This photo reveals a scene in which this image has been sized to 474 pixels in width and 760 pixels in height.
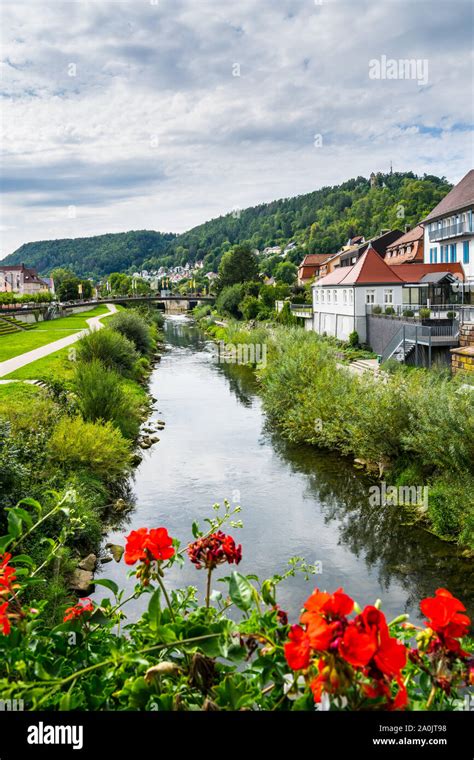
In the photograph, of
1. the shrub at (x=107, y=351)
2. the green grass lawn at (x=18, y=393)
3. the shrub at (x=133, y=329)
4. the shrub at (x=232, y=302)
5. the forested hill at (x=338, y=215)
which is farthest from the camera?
the forested hill at (x=338, y=215)

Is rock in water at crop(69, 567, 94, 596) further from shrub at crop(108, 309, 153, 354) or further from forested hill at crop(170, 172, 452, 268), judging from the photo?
forested hill at crop(170, 172, 452, 268)

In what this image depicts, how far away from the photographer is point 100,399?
1978 centimetres

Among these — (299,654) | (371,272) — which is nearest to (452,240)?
(371,272)

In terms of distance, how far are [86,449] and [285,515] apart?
208 inches

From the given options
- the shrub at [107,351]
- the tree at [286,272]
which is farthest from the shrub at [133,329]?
the tree at [286,272]

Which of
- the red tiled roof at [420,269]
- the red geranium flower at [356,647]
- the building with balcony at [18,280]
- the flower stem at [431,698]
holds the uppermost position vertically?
the building with balcony at [18,280]

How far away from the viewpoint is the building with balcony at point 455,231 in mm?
41062

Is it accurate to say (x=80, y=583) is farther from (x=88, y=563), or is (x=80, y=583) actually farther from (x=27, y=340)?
(x=27, y=340)

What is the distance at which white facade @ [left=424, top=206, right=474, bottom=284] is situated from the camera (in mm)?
41125

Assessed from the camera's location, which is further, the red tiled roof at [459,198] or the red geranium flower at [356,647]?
the red tiled roof at [459,198]

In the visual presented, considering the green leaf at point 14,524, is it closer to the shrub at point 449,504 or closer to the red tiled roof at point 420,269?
the shrub at point 449,504

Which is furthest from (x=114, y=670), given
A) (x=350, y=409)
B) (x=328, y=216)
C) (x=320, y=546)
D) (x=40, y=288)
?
(x=328, y=216)

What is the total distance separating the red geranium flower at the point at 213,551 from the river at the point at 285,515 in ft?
25.4

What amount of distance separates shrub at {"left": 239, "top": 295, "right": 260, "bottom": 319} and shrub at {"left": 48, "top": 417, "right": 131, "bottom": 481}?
159 ft
